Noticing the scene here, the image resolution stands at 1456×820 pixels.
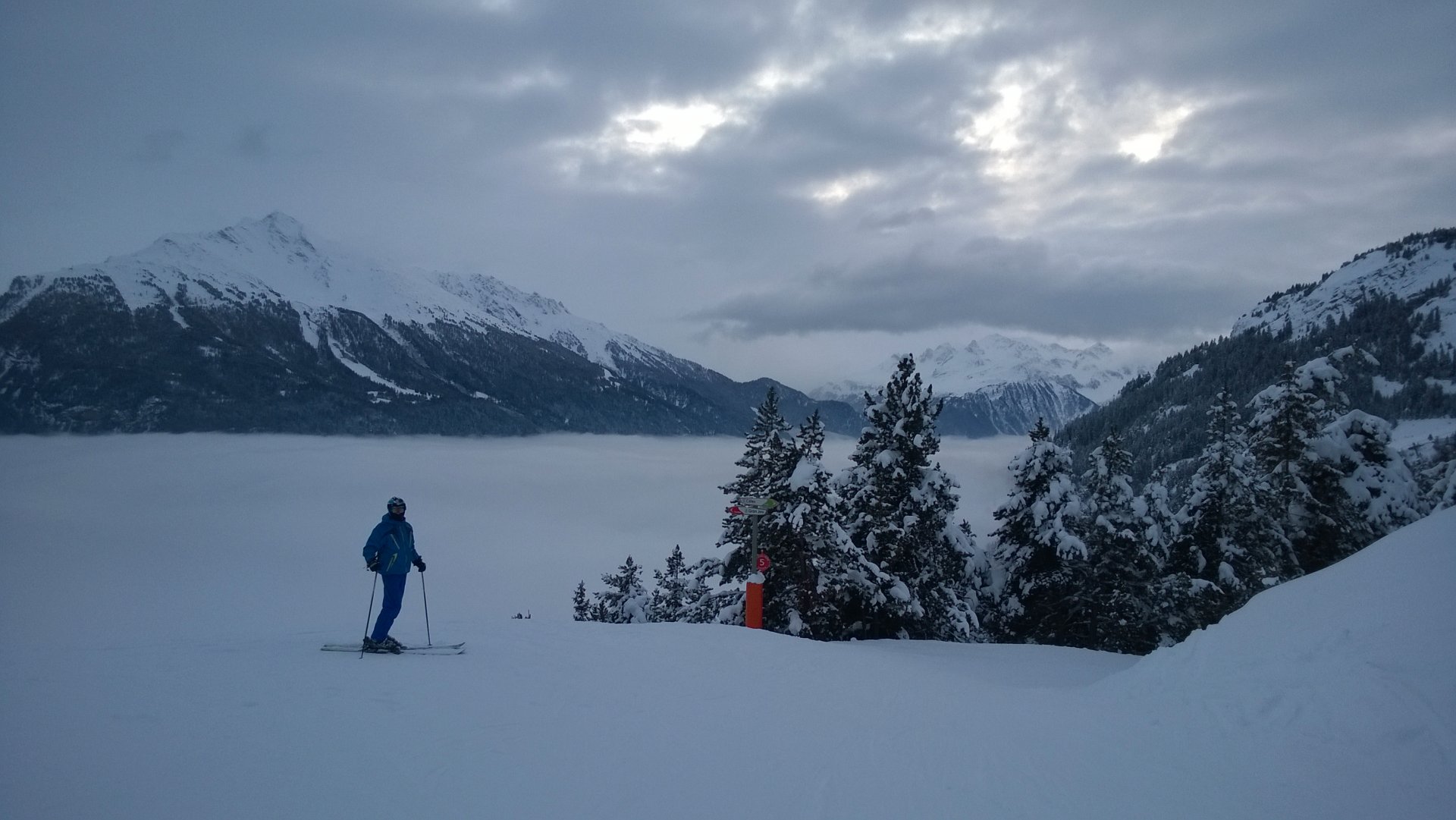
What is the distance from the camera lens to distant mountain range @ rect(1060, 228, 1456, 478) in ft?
417

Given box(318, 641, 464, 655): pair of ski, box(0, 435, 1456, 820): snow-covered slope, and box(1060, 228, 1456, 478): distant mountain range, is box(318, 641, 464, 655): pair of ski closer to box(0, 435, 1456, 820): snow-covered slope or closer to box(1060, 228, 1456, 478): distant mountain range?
box(0, 435, 1456, 820): snow-covered slope

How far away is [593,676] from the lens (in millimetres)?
9180

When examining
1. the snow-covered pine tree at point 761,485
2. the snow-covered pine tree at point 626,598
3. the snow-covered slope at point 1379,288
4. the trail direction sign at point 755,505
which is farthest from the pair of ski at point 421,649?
the snow-covered slope at point 1379,288

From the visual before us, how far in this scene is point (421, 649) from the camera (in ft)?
32.0

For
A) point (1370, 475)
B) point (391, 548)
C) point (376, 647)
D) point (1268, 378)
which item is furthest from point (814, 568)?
point (1268, 378)

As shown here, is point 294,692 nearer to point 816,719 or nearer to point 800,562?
point 816,719

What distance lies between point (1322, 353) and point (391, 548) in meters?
142

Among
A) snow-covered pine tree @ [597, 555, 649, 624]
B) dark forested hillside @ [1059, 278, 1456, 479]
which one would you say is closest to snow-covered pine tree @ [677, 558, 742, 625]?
snow-covered pine tree @ [597, 555, 649, 624]

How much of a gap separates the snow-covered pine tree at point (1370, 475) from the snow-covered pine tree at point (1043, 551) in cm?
669

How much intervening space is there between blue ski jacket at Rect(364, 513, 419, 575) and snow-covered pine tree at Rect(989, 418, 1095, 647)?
60.1ft

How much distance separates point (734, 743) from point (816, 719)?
1.59 metres

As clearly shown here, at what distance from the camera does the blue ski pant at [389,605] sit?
9.40 meters

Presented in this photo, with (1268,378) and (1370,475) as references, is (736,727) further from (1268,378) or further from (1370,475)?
(1268,378)

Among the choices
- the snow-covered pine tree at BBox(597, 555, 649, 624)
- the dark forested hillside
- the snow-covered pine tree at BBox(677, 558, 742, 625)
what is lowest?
the snow-covered pine tree at BBox(597, 555, 649, 624)
